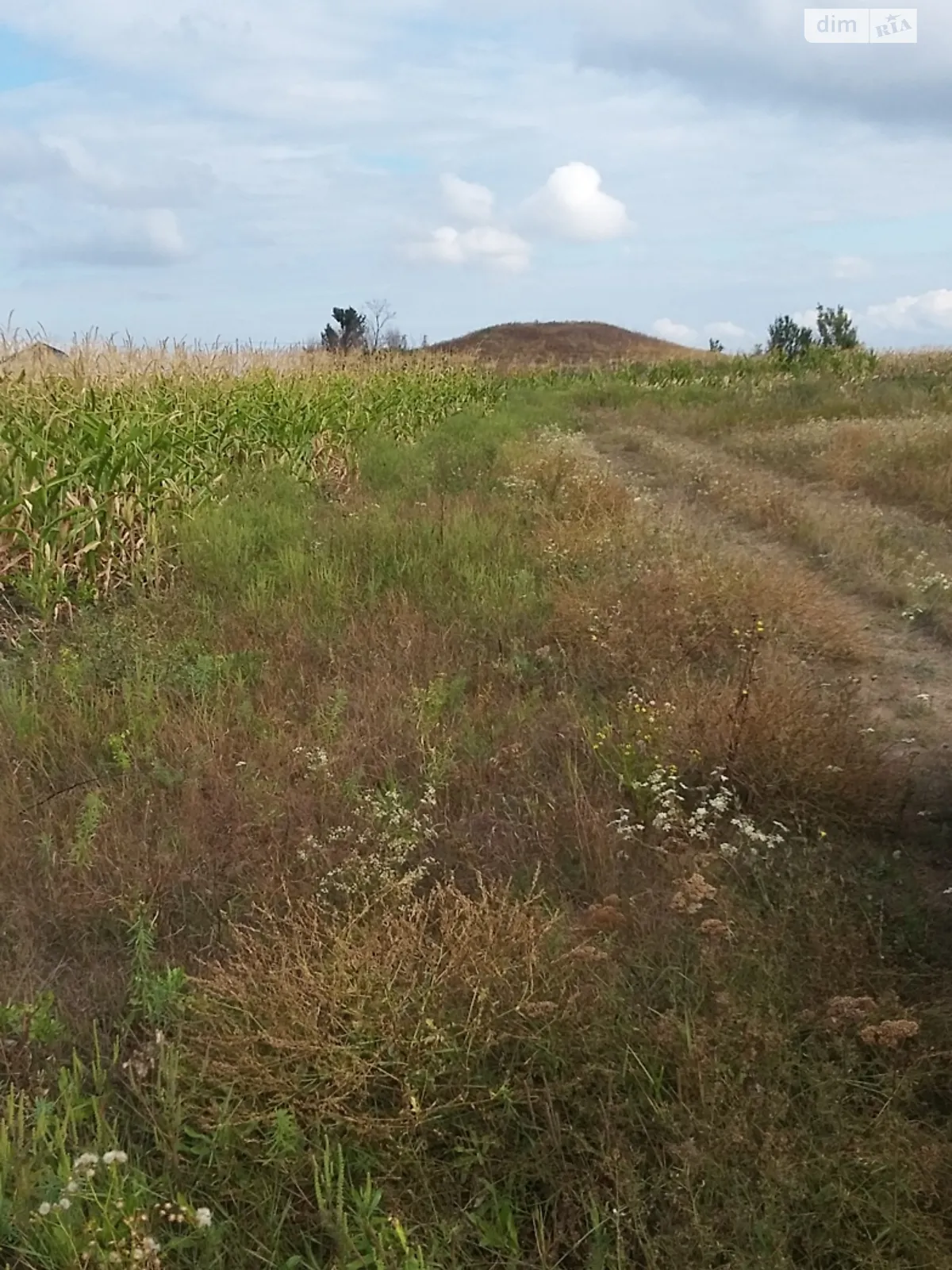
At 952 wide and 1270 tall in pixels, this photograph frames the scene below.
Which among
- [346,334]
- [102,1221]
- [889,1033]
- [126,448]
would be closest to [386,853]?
[102,1221]

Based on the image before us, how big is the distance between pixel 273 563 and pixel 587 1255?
4.67 metres

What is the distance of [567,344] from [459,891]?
45.9 m

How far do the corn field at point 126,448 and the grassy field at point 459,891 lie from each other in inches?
1.8

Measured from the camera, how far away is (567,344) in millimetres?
46094

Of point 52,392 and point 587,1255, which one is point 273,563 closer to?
point 52,392

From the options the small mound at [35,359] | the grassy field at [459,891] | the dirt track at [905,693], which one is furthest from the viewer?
the small mound at [35,359]

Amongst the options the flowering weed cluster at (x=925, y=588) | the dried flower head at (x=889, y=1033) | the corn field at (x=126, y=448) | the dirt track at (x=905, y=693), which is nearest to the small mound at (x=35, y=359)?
the corn field at (x=126, y=448)

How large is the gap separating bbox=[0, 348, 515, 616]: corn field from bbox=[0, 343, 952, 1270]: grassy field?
5 cm

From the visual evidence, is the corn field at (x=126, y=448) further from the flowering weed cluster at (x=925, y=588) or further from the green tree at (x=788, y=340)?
the green tree at (x=788, y=340)

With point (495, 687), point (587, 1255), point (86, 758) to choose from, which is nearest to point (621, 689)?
point (495, 687)

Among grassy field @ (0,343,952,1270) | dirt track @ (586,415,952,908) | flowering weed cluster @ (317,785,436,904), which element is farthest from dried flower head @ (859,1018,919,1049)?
flowering weed cluster @ (317,785,436,904)

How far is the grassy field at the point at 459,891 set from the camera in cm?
187

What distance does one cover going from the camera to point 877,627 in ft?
17.6

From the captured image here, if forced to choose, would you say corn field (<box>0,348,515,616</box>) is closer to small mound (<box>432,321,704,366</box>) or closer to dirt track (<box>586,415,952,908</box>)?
dirt track (<box>586,415,952,908</box>)
